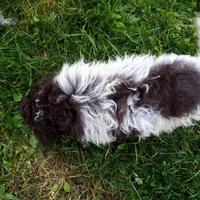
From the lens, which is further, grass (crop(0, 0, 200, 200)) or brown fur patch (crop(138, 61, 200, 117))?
grass (crop(0, 0, 200, 200))

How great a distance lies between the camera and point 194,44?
480cm

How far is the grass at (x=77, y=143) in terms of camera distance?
4.55m

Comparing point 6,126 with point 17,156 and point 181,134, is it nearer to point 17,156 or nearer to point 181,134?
point 17,156

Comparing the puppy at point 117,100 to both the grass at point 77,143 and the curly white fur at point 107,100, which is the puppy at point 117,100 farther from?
the grass at point 77,143

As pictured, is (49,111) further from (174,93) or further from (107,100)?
(174,93)

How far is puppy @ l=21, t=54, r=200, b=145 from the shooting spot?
13.0 ft

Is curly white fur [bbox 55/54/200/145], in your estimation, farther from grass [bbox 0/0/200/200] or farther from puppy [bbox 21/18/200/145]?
grass [bbox 0/0/200/200]

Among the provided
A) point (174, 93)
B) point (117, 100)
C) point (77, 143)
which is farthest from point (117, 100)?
point (77, 143)

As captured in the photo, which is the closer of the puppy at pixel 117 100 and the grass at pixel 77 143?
the puppy at pixel 117 100

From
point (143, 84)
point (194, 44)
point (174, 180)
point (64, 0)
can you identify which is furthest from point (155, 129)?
point (64, 0)

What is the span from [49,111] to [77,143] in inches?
23.8

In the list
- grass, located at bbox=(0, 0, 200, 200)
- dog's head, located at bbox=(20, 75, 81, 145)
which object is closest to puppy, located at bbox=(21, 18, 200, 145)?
dog's head, located at bbox=(20, 75, 81, 145)

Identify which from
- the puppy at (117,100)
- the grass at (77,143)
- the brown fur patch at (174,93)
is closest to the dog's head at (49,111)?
the puppy at (117,100)

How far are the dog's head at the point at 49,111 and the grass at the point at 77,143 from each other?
0.39 metres
